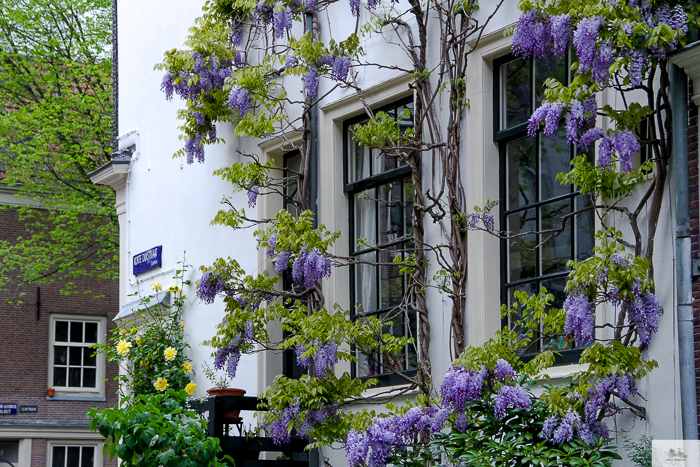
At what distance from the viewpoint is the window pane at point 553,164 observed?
268 inches

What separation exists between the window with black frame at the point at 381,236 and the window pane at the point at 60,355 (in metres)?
13.3

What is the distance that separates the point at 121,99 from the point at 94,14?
22.8 ft

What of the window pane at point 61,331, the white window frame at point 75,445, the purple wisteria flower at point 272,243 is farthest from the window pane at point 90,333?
the purple wisteria flower at point 272,243

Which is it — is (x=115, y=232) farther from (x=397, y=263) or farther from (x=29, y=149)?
(x=397, y=263)

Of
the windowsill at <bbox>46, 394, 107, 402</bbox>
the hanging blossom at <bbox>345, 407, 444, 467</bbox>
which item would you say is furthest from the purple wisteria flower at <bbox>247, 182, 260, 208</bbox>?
the windowsill at <bbox>46, 394, 107, 402</bbox>

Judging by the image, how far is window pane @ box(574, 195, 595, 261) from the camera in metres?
6.52

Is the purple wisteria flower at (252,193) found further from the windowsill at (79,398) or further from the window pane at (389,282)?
the windowsill at (79,398)

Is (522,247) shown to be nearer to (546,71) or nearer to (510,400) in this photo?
(546,71)

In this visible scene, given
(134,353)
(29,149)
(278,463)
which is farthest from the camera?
(29,149)

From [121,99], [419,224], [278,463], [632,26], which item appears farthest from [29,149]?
[632,26]

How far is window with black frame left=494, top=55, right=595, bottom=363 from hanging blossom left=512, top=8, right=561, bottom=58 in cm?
84

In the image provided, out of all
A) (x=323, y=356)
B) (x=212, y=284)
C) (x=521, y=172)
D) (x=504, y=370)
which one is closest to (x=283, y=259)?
(x=323, y=356)

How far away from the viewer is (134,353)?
11023 mm

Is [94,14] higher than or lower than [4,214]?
higher
